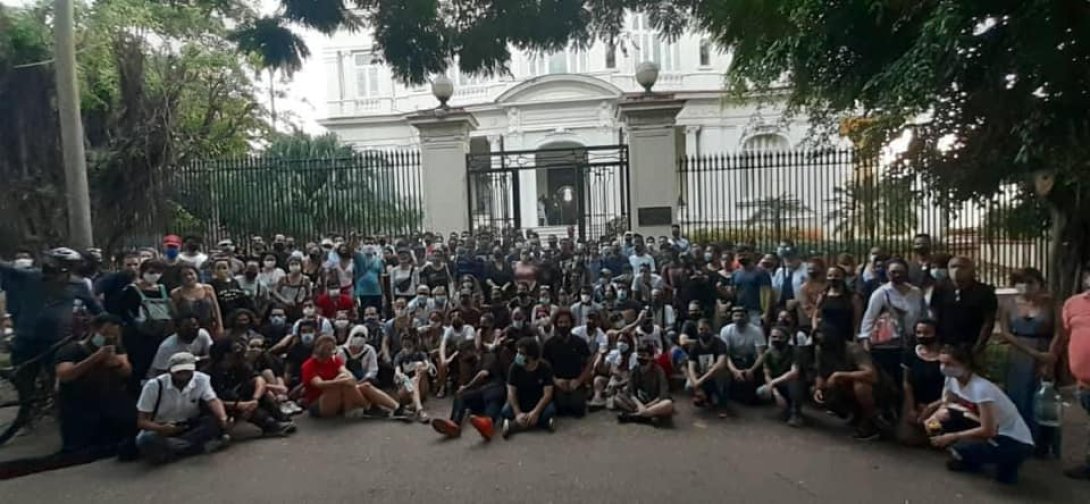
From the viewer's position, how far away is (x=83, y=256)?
8547mm

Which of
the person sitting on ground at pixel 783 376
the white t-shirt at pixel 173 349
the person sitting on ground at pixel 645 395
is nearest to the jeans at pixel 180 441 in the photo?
the white t-shirt at pixel 173 349

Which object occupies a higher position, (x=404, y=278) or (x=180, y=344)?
(x=404, y=278)

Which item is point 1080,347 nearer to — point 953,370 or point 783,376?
point 953,370

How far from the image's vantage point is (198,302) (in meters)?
8.73

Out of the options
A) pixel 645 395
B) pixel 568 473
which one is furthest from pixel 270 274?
pixel 568 473

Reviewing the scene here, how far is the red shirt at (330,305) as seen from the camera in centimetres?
1062

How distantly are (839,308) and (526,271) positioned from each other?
4843mm

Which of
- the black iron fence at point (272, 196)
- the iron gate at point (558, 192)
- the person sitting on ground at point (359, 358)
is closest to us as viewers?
the person sitting on ground at point (359, 358)

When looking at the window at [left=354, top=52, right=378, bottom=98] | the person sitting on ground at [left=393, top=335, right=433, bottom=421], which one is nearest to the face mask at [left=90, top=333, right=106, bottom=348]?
the person sitting on ground at [left=393, top=335, right=433, bottom=421]

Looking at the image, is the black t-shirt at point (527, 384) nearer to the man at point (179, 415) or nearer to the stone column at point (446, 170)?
the man at point (179, 415)

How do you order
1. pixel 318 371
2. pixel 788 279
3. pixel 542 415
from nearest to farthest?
pixel 542 415 → pixel 318 371 → pixel 788 279

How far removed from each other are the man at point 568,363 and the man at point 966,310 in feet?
11.6

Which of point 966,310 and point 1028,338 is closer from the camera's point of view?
point 1028,338

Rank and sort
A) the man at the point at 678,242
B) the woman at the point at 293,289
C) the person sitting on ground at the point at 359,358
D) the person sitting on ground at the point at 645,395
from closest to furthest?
the person sitting on ground at the point at 645,395 → the person sitting on ground at the point at 359,358 → the woman at the point at 293,289 → the man at the point at 678,242
